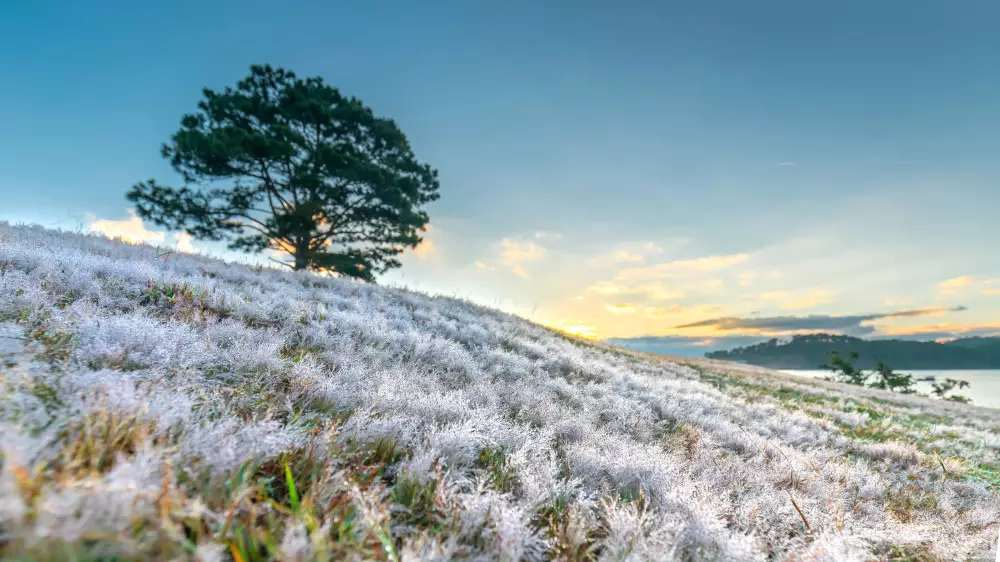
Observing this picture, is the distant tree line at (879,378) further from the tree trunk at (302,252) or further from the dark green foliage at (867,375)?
the tree trunk at (302,252)

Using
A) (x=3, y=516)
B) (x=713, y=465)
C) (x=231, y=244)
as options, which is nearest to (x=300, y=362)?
(x=3, y=516)

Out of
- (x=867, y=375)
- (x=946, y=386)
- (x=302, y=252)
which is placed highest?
(x=302, y=252)

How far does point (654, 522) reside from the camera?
2326 millimetres

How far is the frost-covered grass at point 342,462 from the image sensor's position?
4.42 ft

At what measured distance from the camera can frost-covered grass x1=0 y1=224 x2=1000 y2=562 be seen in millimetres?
1347

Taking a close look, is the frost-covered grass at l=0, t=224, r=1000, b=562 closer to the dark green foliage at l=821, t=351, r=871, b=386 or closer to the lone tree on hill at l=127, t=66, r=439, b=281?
the lone tree on hill at l=127, t=66, r=439, b=281

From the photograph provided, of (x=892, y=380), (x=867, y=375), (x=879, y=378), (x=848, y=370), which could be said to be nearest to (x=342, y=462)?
(x=892, y=380)

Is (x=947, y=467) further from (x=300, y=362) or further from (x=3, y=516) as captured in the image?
(x=3, y=516)

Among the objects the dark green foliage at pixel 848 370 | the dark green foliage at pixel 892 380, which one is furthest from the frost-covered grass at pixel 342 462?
the dark green foliage at pixel 848 370

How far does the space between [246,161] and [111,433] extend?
21970 millimetres

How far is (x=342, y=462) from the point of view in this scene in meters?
2.12

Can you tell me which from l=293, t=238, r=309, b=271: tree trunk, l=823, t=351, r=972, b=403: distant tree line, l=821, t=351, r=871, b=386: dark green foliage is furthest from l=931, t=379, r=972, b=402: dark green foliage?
l=293, t=238, r=309, b=271: tree trunk

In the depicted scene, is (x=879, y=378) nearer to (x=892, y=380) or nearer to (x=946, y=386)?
(x=892, y=380)

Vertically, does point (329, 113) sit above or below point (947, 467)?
above
